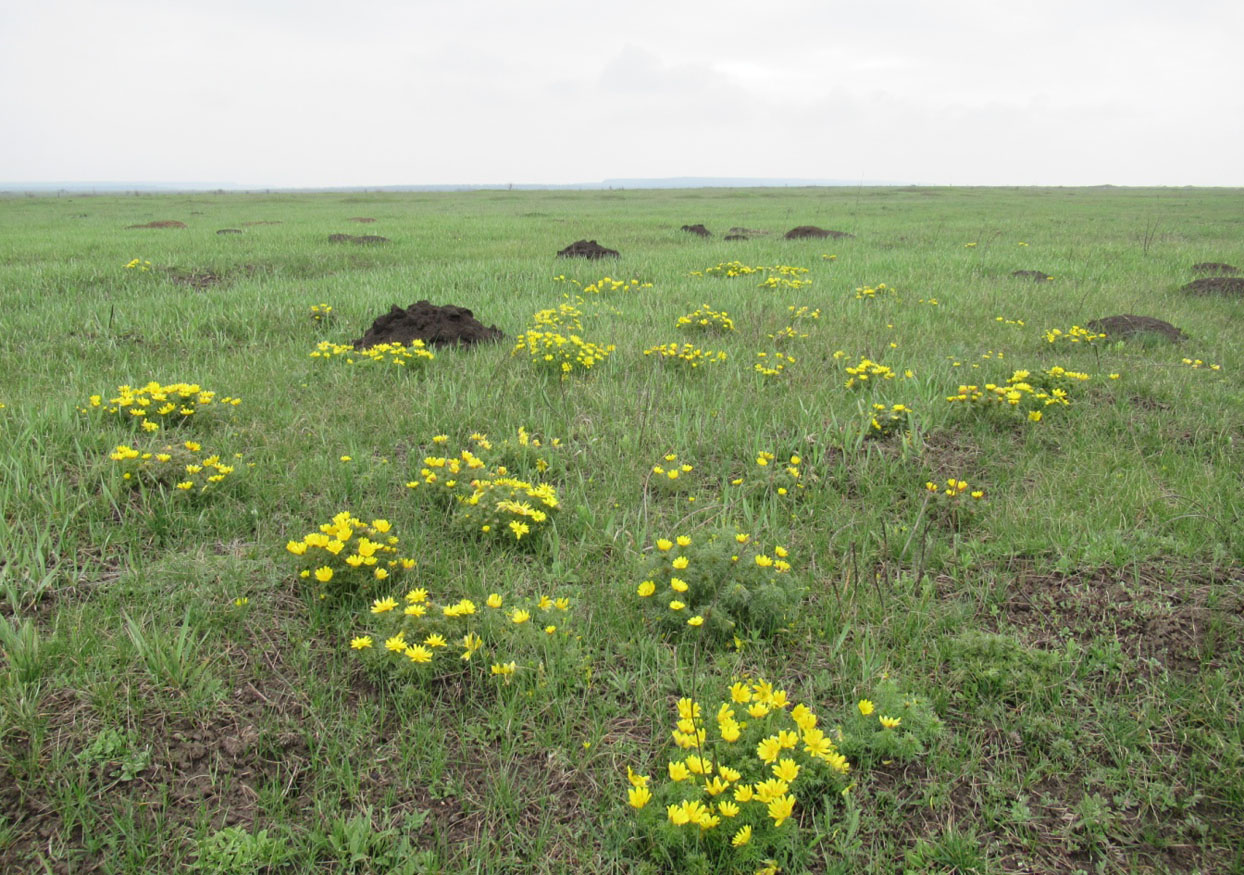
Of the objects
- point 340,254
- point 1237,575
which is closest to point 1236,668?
point 1237,575

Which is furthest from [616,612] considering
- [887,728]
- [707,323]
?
[707,323]

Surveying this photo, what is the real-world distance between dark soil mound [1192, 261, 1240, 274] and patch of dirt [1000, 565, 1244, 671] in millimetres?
10421

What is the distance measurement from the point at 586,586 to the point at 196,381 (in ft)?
12.5

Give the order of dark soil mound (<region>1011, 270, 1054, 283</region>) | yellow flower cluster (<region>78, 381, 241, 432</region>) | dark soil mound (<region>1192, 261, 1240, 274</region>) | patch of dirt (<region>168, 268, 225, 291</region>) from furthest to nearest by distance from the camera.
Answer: dark soil mound (<region>1192, 261, 1240, 274</region>) < dark soil mound (<region>1011, 270, 1054, 283</region>) < patch of dirt (<region>168, 268, 225, 291</region>) < yellow flower cluster (<region>78, 381, 241, 432</region>)

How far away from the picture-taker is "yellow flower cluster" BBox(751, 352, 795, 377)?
5.29m

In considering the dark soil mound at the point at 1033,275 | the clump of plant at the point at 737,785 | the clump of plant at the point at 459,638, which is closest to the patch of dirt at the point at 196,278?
the clump of plant at the point at 459,638

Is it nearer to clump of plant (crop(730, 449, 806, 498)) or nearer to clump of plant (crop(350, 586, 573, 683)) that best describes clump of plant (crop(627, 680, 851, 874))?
clump of plant (crop(350, 586, 573, 683))

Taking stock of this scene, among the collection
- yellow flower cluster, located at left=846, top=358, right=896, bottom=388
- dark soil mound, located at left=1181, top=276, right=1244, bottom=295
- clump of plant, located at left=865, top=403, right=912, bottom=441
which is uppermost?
dark soil mound, located at left=1181, top=276, right=1244, bottom=295

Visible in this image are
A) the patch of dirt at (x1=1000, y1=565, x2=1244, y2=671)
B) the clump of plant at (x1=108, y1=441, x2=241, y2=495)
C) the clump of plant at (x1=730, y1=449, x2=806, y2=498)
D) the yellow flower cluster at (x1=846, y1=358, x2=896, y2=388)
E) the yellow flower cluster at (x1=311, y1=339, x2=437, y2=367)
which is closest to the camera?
the patch of dirt at (x1=1000, y1=565, x2=1244, y2=671)

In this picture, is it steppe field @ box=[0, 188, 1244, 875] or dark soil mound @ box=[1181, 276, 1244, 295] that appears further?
dark soil mound @ box=[1181, 276, 1244, 295]

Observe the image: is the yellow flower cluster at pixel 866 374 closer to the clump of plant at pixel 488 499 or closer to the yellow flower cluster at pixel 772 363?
the yellow flower cluster at pixel 772 363

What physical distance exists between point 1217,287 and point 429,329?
9678mm

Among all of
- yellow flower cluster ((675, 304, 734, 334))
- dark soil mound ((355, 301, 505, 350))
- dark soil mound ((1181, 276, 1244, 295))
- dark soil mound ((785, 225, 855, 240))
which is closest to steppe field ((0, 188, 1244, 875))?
dark soil mound ((355, 301, 505, 350))

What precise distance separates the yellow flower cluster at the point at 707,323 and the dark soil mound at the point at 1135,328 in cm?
346
